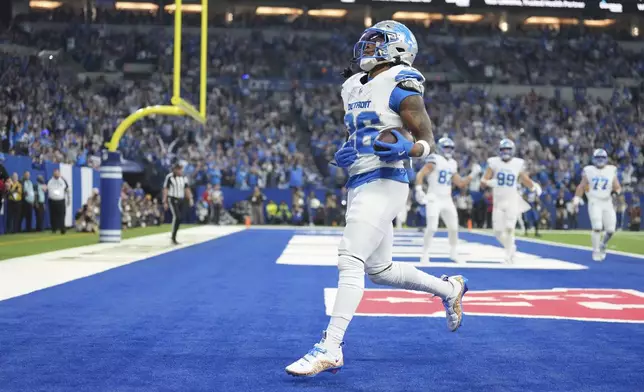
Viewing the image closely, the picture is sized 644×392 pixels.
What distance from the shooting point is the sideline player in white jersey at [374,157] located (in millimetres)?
4766

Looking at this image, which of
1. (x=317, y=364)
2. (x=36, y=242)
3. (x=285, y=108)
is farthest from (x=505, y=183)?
(x=285, y=108)

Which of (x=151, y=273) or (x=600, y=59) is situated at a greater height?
(x=600, y=59)

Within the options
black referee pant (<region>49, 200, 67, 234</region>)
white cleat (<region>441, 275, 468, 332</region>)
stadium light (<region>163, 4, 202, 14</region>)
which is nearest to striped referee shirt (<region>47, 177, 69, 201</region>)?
black referee pant (<region>49, 200, 67, 234</region>)

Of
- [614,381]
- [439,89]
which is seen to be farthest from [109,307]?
[439,89]

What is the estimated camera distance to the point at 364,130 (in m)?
5.05

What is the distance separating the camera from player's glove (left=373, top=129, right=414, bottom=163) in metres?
4.76

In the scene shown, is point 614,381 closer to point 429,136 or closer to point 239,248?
point 429,136

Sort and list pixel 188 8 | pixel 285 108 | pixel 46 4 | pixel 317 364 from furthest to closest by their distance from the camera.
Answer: pixel 46 4
pixel 188 8
pixel 285 108
pixel 317 364

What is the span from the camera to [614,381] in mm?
4562

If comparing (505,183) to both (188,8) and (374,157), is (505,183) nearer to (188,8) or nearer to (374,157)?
(374,157)

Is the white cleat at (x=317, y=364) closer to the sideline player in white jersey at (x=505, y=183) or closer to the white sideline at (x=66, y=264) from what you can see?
the white sideline at (x=66, y=264)

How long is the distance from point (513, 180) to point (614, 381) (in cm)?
929

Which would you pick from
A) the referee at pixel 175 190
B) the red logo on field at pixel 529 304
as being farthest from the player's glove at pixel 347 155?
→ the referee at pixel 175 190

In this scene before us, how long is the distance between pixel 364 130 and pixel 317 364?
151 centimetres
